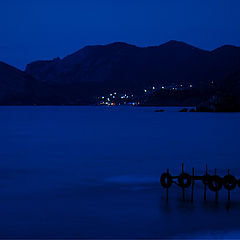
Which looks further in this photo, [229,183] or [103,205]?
[229,183]

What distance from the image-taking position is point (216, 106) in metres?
195

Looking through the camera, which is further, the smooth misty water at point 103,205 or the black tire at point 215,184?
the black tire at point 215,184

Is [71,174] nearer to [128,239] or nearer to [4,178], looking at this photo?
[4,178]

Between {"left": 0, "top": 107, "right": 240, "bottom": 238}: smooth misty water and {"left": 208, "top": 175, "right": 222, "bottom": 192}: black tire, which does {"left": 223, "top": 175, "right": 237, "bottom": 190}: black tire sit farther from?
{"left": 0, "top": 107, "right": 240, "bottom": 238}: smooth misty water

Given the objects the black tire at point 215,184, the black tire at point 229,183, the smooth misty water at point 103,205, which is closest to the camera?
the smooth misty water at point 103,205

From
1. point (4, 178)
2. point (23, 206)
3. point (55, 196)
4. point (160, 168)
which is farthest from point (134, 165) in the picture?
point (23, 206)

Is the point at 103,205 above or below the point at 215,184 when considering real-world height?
below

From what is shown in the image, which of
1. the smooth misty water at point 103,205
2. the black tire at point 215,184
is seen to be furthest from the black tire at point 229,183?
the smooth misty water at point 103,205

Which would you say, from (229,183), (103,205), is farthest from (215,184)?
(103,205)

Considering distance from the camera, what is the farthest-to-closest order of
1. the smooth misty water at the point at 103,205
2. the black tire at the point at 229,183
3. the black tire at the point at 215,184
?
the black tire at the point at 229,183
the black tire at the point at 215,184
the smooth misty water at the point at 103,205

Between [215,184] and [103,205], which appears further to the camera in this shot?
[215,184]

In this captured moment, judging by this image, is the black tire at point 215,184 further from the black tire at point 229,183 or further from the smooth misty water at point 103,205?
the smooth misty water at point 103,205

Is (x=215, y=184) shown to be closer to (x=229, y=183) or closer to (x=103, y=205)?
(x=229, y=183)

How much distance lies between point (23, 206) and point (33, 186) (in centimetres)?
605
